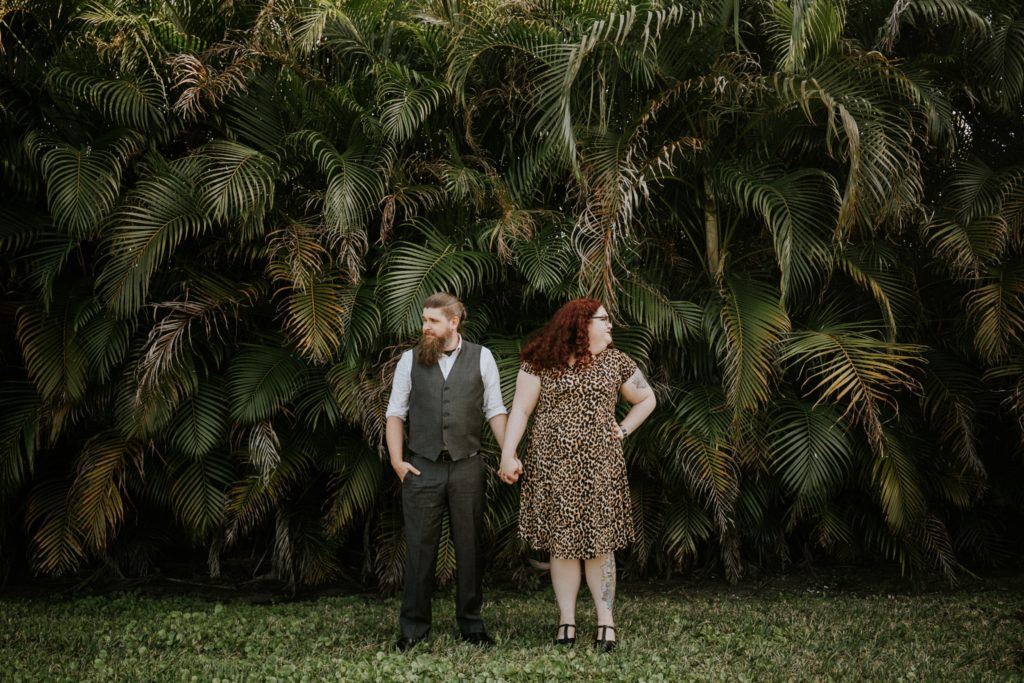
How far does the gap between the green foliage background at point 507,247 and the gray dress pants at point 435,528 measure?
1274mm

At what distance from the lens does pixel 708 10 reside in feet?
19.3

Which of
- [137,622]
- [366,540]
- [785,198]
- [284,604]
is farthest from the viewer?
[366,540]

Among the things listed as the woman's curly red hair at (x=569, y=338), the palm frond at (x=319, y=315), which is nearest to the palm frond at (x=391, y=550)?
the palm frond at (x=319, y=315)

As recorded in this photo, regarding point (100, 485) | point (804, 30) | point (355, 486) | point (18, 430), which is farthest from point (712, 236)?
point (18, 430)

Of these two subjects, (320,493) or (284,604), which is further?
(320,493)

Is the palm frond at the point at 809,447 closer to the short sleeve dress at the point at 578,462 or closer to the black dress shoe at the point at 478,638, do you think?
the short sleeve dress at the point at 578,462

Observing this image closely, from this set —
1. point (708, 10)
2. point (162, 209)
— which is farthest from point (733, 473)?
point (162, 209)

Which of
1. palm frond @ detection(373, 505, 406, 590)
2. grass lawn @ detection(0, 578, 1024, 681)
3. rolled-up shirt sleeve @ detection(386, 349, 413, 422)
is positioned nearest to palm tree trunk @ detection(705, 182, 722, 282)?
grass lawn @ detection(0, 578, 1024, 681)

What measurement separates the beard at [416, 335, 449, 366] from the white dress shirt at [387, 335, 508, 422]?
42mm

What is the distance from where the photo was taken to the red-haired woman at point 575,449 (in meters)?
4.49

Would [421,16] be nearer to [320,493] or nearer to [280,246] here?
[280,246]

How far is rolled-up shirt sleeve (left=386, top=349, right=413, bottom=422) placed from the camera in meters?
4.61

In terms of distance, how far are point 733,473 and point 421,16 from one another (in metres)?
3.81

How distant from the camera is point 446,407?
4.52 metres
